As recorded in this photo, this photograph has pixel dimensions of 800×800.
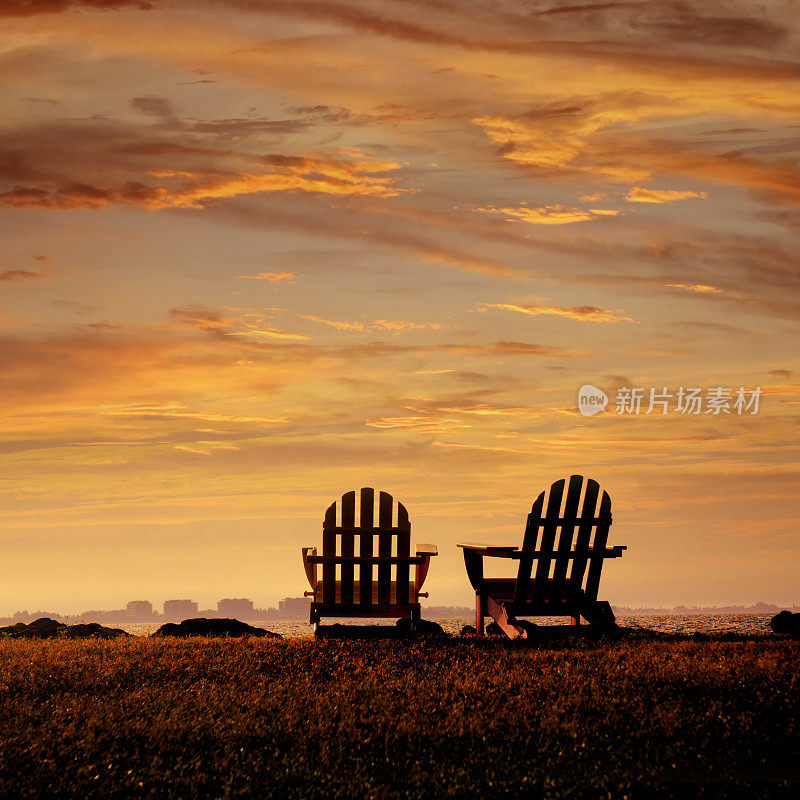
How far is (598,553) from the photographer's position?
46.8 ft

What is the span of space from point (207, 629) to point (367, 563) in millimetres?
3744

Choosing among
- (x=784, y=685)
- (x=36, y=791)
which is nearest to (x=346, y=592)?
(x=784, y=685)

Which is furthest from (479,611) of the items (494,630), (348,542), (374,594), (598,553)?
(348,542)

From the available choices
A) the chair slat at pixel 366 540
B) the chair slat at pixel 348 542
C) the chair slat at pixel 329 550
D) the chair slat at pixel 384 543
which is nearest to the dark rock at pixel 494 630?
the chair slat at pixel 384 543

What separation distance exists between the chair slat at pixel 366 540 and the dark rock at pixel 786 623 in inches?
288

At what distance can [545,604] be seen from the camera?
14195 mm

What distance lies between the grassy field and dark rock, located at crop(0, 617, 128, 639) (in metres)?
6.38

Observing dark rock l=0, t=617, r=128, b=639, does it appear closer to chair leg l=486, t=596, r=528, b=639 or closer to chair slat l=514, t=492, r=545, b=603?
chair leg l=486, t=596, r=528, b=639

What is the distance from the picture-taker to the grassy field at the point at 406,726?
6855mm

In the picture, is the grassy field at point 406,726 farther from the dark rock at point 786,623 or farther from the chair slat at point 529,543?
the dark rock at point 786,623

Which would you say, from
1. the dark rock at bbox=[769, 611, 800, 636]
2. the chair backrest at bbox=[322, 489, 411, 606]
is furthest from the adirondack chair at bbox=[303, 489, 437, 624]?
the dark rock at bbox=[769, 611, 800, 636]

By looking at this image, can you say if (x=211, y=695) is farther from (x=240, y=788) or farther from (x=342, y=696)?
(x=240, y=788)

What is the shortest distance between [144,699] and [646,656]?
5.93m

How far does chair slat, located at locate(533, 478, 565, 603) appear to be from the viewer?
544 inches
